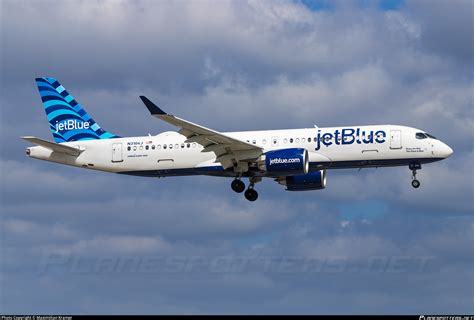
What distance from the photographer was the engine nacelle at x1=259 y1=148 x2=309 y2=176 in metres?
60.1

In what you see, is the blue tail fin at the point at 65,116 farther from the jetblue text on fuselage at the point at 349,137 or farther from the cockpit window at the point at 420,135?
the cockpit window at the point at 420,135

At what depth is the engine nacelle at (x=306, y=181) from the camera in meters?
66.9

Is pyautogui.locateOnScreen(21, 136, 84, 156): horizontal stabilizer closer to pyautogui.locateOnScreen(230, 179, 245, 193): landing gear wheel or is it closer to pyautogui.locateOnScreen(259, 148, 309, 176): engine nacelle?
pyautogui.locateOnScreen(230, 179, 245, 193): landing gear wheel

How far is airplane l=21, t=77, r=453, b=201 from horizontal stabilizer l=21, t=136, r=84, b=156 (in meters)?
0.02

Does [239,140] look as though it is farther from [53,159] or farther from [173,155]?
[53,159]

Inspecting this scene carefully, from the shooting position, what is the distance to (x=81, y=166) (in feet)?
219

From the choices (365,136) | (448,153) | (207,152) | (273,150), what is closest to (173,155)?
(207,152)

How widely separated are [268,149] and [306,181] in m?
5.83

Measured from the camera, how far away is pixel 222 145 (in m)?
61.4

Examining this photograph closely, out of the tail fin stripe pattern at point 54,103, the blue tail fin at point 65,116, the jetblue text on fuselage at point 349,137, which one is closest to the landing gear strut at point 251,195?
the jetblue text on fuselage at point 349,137

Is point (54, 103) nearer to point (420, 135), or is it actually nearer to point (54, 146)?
point (54, 146)

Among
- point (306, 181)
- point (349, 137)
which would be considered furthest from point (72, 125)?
point (349, 137)

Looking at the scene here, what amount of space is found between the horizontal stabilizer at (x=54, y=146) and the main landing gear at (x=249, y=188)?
10530mm

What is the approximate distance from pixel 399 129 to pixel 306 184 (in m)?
8.63
